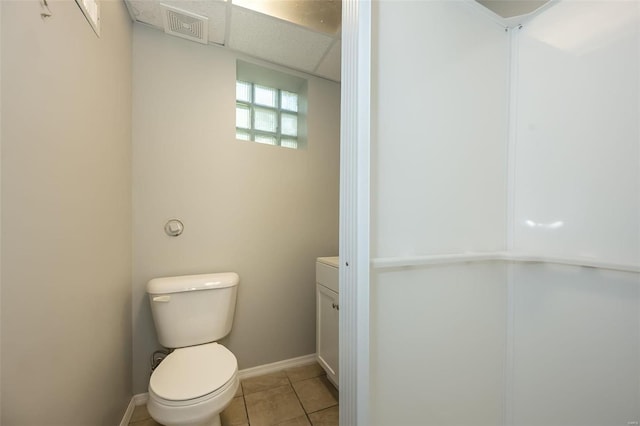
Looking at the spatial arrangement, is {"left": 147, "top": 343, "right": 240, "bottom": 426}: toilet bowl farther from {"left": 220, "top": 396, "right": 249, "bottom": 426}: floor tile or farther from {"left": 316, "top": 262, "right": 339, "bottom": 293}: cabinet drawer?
{"left": 316, "top": 262, "right": 339, "bottom": 293}: cabinet drawer

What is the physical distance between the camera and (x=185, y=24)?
4.75ft

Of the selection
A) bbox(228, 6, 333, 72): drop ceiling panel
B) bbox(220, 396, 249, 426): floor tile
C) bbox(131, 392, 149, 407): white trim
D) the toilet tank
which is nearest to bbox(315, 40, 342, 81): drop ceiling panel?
bbox(228, 6, 333, 72): drop ceiling panel

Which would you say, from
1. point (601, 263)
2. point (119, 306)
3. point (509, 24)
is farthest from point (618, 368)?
point (119, 306)

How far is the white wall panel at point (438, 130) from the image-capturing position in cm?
84

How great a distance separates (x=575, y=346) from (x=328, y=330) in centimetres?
117

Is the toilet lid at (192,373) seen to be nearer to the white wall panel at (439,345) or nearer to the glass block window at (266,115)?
the white wall panel at (439,345)

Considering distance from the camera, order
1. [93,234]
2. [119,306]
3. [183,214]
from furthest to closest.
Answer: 1. [183,214]
2. [119,306]
3. [93,234]

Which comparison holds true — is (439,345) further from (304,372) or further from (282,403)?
(304,372)

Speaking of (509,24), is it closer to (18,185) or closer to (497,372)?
(497,372)

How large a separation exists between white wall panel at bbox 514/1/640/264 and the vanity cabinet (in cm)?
97

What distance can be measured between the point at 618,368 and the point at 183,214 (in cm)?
214

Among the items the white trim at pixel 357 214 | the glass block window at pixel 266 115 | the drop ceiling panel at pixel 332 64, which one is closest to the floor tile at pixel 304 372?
the white trim at pixel 357 214

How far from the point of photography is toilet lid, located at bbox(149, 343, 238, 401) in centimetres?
101

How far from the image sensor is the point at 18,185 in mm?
652
